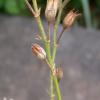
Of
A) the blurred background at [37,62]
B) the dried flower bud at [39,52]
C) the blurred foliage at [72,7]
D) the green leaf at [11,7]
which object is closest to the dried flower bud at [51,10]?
the dried flower bud at [39,52]

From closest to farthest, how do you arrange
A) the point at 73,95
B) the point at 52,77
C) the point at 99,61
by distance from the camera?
1. the point at 52,77
2. the point at 73,95
3. the point at 99,61

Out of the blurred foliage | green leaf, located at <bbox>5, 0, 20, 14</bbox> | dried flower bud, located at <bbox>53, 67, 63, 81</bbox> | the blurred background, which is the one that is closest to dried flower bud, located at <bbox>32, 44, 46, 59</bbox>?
dried flower bud, located at <bbox>53, 67, 63, 81</bbox>

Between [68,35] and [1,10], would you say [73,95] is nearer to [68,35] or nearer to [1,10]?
[68,35]

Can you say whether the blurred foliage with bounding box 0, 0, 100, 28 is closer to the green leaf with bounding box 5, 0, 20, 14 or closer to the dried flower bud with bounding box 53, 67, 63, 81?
the green leaf with bounding box 5, 0, 20, 14

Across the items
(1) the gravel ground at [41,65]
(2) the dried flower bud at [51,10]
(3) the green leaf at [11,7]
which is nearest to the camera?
(2) the dried flower bud at [51,10]

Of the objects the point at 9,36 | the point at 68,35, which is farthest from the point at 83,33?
the point at 9,36

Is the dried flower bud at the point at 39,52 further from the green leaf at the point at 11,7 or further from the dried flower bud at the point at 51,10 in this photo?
the green leaf at the point at 11,7

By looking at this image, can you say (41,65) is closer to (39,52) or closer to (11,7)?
(11,7)
